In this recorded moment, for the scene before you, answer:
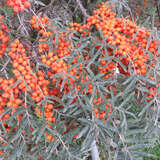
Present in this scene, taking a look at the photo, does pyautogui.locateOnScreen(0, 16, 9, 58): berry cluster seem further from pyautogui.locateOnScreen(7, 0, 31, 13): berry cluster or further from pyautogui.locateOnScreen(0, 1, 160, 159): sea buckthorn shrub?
pyautogui.locateOnScreen(7, 0, 31, 13): berry cluster

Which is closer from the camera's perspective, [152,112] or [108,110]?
[108,110]

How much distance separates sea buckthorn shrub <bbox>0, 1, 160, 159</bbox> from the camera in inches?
37.3

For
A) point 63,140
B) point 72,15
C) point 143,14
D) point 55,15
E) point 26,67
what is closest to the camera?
point 26,67

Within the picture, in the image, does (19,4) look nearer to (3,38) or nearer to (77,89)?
(3,38)

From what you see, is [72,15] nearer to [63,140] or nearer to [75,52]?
[75,52]

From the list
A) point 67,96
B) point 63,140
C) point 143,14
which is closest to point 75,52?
point 67,96

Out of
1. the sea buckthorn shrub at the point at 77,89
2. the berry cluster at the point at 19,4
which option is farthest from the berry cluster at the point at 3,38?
the berry cluster at the point at 19,4

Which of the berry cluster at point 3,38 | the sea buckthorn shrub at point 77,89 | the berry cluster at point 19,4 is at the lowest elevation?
the sea buckthorn shrub at point 77,89

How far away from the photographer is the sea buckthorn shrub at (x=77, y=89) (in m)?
0.95

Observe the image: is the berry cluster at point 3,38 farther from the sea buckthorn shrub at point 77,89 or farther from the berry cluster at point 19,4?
the berry cluster at point 19,4

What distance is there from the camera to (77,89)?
38.6 inches

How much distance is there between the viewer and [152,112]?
1089 mm

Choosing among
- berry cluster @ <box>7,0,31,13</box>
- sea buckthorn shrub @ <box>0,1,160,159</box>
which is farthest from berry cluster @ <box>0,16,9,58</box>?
berry cluster @ <box>7,0,31,13</box>

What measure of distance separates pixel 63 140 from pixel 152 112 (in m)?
0.48
